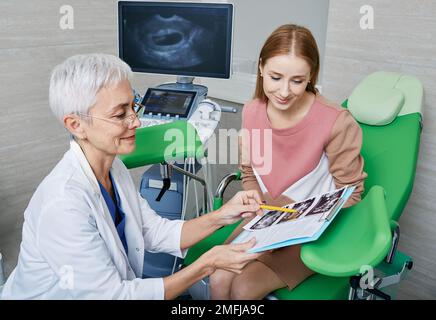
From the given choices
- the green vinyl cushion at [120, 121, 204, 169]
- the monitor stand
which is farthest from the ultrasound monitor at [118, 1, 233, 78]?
the green vinyl cushion at [120, 121, 204, 169]

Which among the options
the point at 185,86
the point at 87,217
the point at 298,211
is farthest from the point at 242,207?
the point at 185,86

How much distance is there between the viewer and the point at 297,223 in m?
1.17

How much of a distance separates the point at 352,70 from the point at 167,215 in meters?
1.06

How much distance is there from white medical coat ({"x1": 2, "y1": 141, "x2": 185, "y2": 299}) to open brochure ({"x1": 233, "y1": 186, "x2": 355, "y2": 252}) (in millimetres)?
296

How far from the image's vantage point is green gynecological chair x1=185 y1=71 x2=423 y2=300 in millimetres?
1057

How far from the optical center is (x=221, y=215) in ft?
4.91

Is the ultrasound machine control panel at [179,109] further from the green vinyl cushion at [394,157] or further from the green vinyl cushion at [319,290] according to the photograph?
the green vinyl cushion at [319,290]

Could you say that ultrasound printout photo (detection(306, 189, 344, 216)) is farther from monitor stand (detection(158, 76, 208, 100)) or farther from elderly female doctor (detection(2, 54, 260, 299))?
monitor stand (detection(158, 76, 208, 100))

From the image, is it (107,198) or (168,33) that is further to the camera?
(168,33)

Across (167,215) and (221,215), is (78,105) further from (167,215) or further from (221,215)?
(167,215)

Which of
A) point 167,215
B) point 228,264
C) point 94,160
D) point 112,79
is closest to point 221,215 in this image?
point 228,264

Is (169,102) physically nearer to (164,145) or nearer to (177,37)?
(177,37)

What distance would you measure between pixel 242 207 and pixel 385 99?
67 cm

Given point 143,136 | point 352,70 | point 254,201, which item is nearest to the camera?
point 254,201
